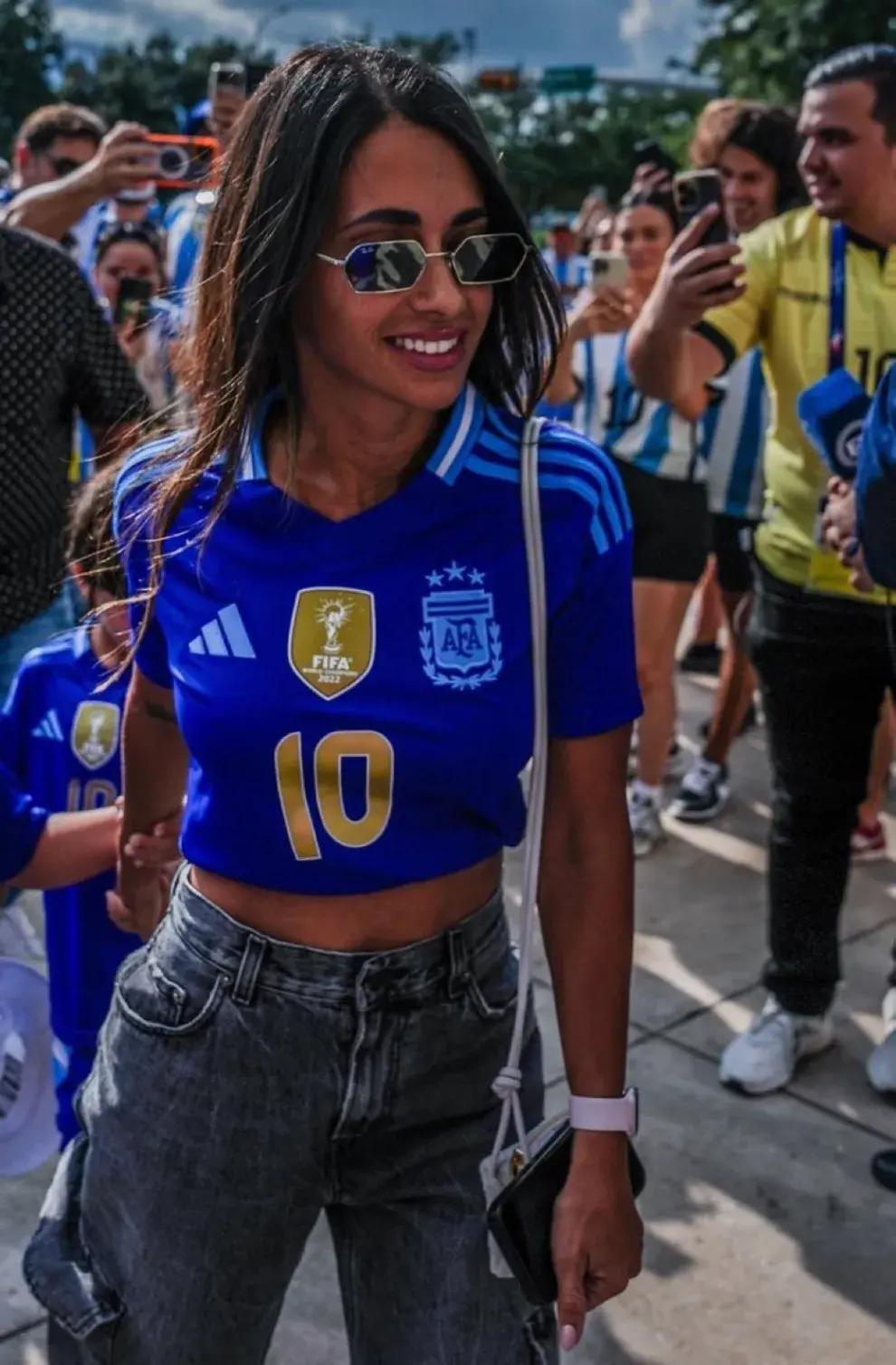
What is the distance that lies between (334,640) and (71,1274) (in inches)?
29.8

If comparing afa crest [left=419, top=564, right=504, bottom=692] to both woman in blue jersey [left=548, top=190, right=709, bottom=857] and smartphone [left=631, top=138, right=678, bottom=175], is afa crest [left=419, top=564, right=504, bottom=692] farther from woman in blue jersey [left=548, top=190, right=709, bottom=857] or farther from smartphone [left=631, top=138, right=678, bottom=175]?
smartphone [left=631, top=138, right=678, bottom=175]

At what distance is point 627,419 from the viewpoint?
189 inches

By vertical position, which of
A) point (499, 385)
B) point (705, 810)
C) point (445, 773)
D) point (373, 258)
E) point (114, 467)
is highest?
point (373, 258)

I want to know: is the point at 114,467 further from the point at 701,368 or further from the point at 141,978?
the point at 701,368

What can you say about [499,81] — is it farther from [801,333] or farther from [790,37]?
[801,333]

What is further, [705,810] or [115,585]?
[705,810]

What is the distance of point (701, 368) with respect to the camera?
10.2ft

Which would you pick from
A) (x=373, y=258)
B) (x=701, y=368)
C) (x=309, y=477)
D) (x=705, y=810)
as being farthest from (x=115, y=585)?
(x=705, y=810)

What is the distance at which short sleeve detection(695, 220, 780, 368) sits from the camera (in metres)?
3.11

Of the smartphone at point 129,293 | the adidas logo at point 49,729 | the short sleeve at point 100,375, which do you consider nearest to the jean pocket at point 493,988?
the adidas logo at point 49,729

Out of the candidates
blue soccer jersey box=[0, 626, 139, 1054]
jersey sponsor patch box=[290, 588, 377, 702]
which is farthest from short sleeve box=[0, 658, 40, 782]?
jersey sponsor patch box=[290, 588, 377, 702]

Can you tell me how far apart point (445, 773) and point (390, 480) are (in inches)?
12.9

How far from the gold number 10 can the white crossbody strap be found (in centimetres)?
Result: 16

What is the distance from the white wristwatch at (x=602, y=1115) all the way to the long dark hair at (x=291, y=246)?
735 mm
